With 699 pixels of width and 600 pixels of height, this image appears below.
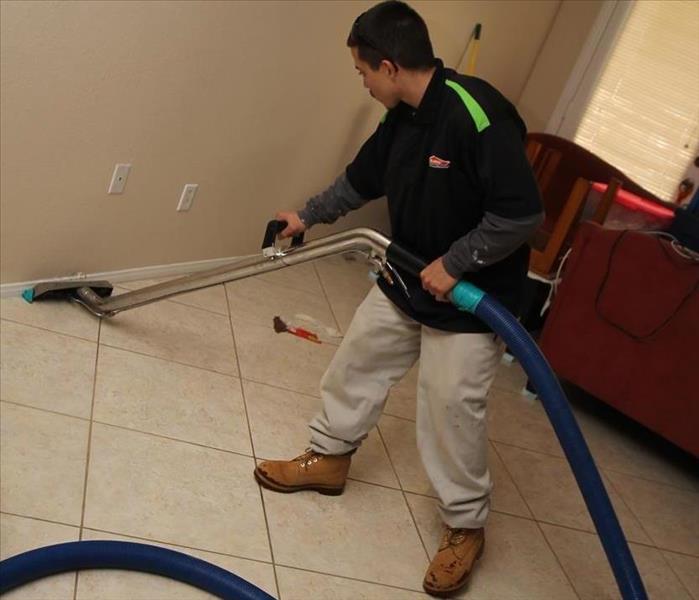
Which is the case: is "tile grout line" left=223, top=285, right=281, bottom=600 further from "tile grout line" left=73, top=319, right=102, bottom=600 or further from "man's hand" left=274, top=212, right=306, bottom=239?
"man's hand" left=274, top=212, right=306, bottom=239

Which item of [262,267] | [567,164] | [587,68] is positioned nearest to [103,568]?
[262,267]

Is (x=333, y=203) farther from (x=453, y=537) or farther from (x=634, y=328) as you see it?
(x=634, y=328)

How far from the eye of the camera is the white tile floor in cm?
183

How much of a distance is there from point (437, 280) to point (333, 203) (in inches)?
19.1

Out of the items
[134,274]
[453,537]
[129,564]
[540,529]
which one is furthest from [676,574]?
[134,274]

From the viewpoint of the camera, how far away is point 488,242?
1.72 m

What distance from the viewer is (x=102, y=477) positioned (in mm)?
1923

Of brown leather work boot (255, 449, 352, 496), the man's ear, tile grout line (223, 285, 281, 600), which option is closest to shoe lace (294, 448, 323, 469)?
brown leather work boot (255, 449, 352, 496)

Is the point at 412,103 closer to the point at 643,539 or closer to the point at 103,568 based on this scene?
the point at 103,568

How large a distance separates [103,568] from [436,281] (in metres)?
0.94

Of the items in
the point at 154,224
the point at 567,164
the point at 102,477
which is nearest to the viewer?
the point at 102,477

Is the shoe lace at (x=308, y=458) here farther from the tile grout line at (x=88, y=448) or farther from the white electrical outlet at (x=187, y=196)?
the white electrical outlet at (x=187, y=196)

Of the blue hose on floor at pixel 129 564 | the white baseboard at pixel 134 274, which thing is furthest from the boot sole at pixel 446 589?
the white baseboard at pixel 134 274

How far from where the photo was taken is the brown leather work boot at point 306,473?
2.12 m
